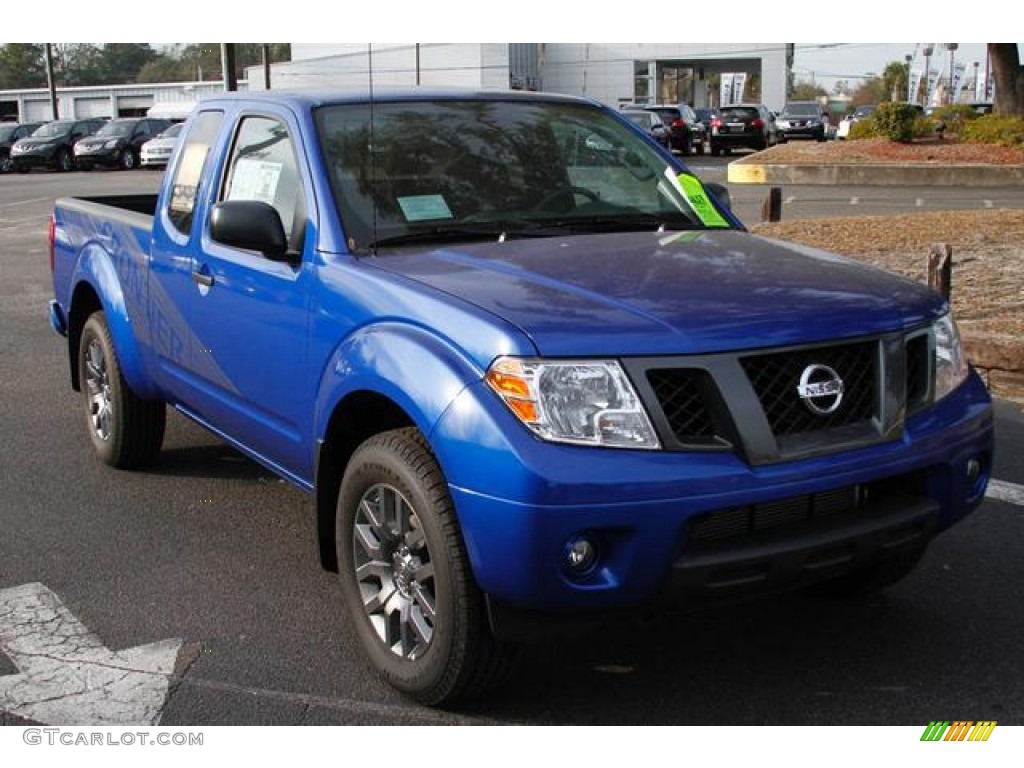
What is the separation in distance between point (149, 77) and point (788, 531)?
8185 cm

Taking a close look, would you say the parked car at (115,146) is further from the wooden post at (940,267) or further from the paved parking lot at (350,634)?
the paved parking lot at (350,634)

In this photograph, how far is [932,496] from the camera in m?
3.43

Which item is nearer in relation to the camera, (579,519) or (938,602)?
(579,519)

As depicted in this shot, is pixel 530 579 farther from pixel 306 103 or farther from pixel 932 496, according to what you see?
pixel 306 103

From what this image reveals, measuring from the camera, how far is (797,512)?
→ 320 centimetres

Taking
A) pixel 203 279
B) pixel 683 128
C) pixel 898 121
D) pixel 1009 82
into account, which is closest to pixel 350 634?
pixel 203 279

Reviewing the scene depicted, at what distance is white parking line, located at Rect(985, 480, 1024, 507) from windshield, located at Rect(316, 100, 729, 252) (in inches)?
74.2

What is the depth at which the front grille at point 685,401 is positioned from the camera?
3.06 m

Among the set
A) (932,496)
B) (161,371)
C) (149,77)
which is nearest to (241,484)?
(161,371)

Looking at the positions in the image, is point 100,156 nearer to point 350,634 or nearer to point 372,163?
point 372,163

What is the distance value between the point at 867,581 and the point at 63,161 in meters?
38.1

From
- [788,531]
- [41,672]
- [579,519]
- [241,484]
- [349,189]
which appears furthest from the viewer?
[241,484]

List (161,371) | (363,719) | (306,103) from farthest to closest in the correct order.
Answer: (161,371), (306,103), (363,719)
